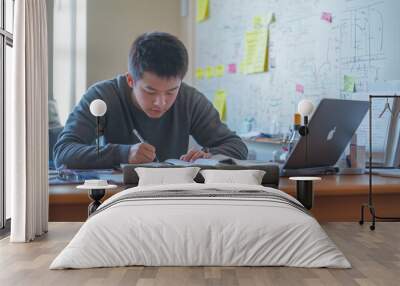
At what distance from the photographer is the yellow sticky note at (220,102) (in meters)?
6.77

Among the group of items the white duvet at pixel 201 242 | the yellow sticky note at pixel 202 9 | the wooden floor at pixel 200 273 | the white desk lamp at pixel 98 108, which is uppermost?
the yellow sticky note at pixel 202 9

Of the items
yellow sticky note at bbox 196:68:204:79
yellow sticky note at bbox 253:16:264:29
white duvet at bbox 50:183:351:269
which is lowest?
white duvet at bbox 50:183:351:269

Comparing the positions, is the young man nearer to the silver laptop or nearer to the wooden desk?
the wooden desk

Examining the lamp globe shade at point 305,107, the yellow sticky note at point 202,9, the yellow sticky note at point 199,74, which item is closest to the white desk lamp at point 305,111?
the lamp globe shade at point 305,107

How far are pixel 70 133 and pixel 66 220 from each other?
93 centimetres

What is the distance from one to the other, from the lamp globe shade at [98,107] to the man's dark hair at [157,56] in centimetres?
49

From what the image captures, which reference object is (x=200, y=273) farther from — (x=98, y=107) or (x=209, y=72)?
(x=209, y=72)

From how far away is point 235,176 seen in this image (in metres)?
5.99

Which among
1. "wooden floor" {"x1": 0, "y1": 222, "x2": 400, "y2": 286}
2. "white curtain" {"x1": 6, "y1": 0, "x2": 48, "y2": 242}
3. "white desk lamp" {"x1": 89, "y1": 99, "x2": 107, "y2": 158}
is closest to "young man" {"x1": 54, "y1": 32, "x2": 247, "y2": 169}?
"white desk lamp" {"x1": 89, "y1": 99, "x2": 107, "y2": 158}

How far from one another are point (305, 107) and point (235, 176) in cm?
101

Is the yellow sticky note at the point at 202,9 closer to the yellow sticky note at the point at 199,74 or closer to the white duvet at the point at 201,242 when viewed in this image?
the yellow sticky note at the point at 199,74

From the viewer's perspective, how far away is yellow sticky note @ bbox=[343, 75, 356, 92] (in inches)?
249

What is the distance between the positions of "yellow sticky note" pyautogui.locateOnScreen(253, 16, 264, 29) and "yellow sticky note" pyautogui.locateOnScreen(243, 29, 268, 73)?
0.04 metres

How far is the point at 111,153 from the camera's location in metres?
6.54
